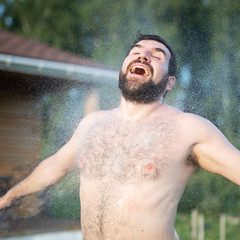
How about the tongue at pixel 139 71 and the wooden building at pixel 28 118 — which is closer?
the tongue at pixel 139 71

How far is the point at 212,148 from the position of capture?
1.52 m

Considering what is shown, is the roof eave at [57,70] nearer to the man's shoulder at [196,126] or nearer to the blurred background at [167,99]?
the blurred background at [167,99]

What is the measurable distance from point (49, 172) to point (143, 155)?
440mm

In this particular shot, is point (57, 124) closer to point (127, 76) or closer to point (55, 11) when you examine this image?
point (127, 76)

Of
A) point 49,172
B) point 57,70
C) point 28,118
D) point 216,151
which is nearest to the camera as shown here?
point 216,151

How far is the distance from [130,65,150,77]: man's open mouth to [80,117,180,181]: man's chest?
173 mm

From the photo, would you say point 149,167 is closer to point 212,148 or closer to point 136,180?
A: point 136,180

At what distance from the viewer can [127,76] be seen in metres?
1.65

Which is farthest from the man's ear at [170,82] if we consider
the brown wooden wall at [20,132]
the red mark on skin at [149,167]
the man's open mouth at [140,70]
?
the brown wooden wall at [20,132]

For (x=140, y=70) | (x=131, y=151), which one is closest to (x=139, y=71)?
(x=140, y=70)

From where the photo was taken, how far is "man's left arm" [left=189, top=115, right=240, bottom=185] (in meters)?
1.51

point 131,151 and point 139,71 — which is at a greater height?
point 139,71

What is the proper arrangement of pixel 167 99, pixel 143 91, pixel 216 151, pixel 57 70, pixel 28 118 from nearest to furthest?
pixel 216 151, pixel 143 91, pixel 167 99, pixel 28 118, pixel 57 70

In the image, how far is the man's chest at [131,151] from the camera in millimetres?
1548
